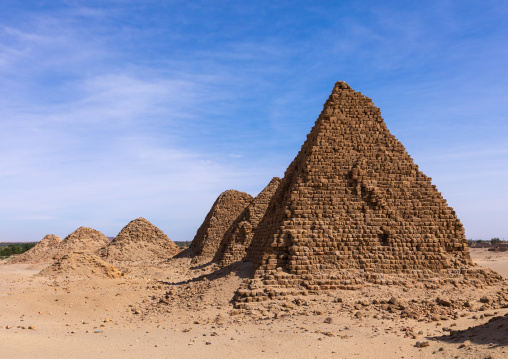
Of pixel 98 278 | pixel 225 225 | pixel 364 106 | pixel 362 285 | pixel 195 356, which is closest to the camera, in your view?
pixel 195 356

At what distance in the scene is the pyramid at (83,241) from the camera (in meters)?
45.6

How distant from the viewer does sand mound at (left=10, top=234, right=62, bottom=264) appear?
43.5 meters

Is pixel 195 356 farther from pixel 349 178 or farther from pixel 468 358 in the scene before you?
pixel 349 178

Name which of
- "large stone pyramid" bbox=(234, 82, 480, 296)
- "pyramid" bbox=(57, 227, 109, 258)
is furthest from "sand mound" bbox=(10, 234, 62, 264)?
"large stone pyramid" bbox=(234, 82, 480, 296)

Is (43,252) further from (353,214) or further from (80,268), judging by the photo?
(353,214)

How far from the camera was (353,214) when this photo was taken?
50.5 feet

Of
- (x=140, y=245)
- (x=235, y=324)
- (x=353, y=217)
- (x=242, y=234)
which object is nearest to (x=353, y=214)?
(x=353, y=217)

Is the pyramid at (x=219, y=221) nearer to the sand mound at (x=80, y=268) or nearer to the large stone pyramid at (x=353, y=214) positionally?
the sand mound at (x=80, y=268)

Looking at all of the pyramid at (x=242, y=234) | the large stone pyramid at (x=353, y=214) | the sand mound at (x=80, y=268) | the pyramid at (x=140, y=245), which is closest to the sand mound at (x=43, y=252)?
the pyramid at (x=140, y=245)

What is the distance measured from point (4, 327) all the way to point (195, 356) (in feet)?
22.6

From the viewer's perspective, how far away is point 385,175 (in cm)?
1611

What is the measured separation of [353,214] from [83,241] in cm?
3932

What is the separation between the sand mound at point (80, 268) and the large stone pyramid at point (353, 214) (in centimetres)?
953

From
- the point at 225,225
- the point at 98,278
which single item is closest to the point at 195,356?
the point at 98,278
